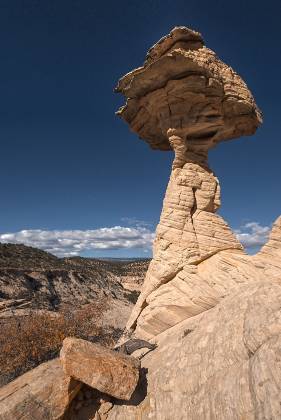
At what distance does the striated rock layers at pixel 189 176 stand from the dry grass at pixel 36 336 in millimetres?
8706

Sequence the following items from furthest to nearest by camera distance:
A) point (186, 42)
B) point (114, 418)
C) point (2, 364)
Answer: point (2, 364) < point (186, 42) < point (114, 418)

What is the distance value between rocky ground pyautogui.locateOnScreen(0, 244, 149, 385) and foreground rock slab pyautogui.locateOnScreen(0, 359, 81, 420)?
26.0ft

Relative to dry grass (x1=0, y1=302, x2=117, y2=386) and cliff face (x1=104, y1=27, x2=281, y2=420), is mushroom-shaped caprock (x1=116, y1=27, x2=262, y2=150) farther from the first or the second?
dry grass (x1=0, y1=302, x2=117, y2=386)

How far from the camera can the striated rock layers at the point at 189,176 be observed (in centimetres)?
1490

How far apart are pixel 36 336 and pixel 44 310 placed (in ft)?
34.7

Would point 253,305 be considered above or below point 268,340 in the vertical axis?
above

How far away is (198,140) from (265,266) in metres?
8.60

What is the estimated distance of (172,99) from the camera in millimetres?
17188

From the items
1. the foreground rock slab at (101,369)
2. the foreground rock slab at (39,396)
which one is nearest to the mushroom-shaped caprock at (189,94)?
the foreground rock slab at (101,369)

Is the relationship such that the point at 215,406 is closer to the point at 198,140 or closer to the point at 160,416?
the point at 160,416

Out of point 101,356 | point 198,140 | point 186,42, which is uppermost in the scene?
point 186,42

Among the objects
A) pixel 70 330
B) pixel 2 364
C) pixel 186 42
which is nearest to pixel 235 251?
pixel 186 42

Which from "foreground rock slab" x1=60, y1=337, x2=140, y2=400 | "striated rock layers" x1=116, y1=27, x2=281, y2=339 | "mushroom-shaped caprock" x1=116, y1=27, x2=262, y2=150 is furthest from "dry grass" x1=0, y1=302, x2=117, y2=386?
"mushroom-shaped caprock" x1=116, y1=27, x2=262, y2=150

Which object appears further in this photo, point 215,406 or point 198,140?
point 198,140
